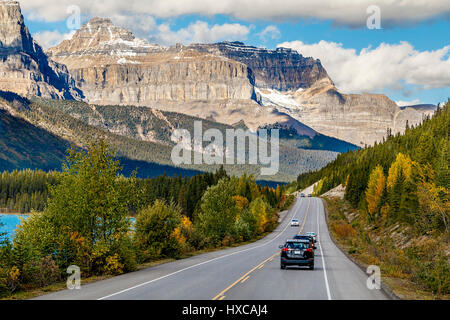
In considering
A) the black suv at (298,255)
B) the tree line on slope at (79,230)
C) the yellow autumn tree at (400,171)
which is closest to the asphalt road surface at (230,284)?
the black suv at (298,255)

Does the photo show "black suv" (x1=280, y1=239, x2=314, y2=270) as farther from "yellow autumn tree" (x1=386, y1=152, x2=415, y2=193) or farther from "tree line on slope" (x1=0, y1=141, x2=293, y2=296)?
"yellow autumn tree" (x1=386, y1=152, x2=415, y2=193)

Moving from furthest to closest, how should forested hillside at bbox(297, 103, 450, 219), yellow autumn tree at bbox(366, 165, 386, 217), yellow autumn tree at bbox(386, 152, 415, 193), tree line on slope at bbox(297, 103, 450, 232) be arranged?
yellow autumn tree at bbox(366, 165, 386, 217)
yellow autumn tree at bbox(386, 152, 415, 193)
forested hillside at bbox(297, 103, 450, 219)
tree line on slope at bbox(297, 103, 450, 232)

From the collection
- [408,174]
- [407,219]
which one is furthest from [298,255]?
[408,174]

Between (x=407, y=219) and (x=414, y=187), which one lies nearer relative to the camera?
(x=407, y=219)

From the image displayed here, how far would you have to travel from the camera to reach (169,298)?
54.0 ft

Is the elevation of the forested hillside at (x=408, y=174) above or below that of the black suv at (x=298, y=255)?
above

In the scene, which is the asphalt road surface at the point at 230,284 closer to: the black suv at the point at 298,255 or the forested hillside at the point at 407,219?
the black suv at the point at 298,255

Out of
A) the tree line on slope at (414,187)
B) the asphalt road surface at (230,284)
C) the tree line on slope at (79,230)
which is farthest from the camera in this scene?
the tree line on slope at (414,187)

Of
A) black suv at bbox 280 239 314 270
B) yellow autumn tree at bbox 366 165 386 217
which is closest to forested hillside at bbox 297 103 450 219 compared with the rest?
yellow autumn tree at bbox 366 165 386 217

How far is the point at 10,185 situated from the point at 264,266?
6720 inches

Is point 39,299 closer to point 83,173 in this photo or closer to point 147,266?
point 83,173

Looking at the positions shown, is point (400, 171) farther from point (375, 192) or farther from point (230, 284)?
point (230, 284)

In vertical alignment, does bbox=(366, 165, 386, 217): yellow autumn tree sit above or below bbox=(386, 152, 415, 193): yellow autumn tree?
below
